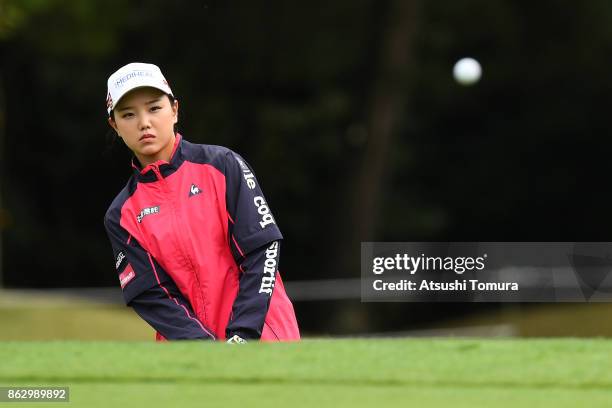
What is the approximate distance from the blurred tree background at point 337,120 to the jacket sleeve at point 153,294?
14741 mm

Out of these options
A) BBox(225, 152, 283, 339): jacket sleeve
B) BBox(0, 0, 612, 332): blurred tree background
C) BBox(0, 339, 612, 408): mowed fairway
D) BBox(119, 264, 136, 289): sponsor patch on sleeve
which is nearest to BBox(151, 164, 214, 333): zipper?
BBox(225, 152, 283, 339): jacket sleeve

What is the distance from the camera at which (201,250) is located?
16.0 feet

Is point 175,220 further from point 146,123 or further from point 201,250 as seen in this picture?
point 146,123

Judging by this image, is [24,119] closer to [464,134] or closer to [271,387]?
[464,134]

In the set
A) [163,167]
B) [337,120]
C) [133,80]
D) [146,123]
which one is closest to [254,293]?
[163,167]

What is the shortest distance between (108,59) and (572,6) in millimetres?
9131

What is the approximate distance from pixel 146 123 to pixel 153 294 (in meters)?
0.68

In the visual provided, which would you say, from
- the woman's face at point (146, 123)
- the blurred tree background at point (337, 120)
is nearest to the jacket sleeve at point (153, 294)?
the woman's face at point (146, 123)

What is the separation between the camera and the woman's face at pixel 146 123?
16.9 ft

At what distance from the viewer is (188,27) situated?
78.3ft

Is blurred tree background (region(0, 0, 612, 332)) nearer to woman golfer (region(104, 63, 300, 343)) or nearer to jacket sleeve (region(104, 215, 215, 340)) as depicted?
woman golfer (region(104, 63, 300, 343))

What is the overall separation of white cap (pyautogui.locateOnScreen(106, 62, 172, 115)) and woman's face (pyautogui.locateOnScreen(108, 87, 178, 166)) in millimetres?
27

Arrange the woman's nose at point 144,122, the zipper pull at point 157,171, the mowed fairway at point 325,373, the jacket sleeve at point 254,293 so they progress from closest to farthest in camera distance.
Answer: the mowed fairway at point 325,373, the jacket sleeve at point 254,293, the zipper pull at point 157,171, the woman's nose at point 144,122

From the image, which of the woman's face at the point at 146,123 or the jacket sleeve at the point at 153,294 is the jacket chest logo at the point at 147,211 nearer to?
the jacket sleeve at the point at 153,294
